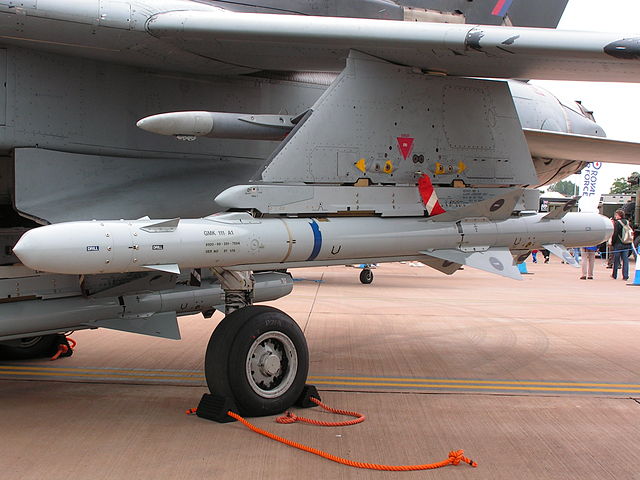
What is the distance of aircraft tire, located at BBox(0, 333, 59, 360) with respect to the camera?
7.46 meters

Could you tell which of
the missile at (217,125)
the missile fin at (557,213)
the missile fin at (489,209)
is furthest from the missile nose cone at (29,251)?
the missile fin at (557,213)

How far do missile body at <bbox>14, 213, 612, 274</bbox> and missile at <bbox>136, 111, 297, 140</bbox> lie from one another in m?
0.76

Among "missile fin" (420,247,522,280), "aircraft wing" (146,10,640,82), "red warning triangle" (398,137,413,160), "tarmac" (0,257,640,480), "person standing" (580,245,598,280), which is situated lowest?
"person standing" (580,245,598,280)

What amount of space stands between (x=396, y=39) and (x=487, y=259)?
2.28 meters

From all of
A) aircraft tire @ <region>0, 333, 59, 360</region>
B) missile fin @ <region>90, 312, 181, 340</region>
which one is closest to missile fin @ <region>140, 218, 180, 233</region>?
missile fin @ <region>90, 312, 181, 340</region>

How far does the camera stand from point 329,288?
49.9 feet

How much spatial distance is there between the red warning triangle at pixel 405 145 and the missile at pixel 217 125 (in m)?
1.02

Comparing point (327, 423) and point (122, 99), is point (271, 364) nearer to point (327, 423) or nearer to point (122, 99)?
point (327, 423)

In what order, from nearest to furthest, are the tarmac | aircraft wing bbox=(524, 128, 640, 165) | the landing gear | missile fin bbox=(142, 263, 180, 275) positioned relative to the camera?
1. the tarmac
2. missile fin bbox=(142, 263, 180, 275)
3. aircraft wing bbox=(524, 128, 640, 165)
4. the landing gear

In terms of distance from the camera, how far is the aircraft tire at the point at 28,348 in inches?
294

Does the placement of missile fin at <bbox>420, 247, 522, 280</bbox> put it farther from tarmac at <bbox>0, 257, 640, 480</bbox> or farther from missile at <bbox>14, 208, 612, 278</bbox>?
tarmac at <bbox>0, 257, 640, 480</bbox>

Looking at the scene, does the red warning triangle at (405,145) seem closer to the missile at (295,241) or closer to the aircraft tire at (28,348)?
the missile at (295,241)

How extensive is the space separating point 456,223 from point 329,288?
29.0 ft

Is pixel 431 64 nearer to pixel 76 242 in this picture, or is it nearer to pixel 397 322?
pixel 76 242
